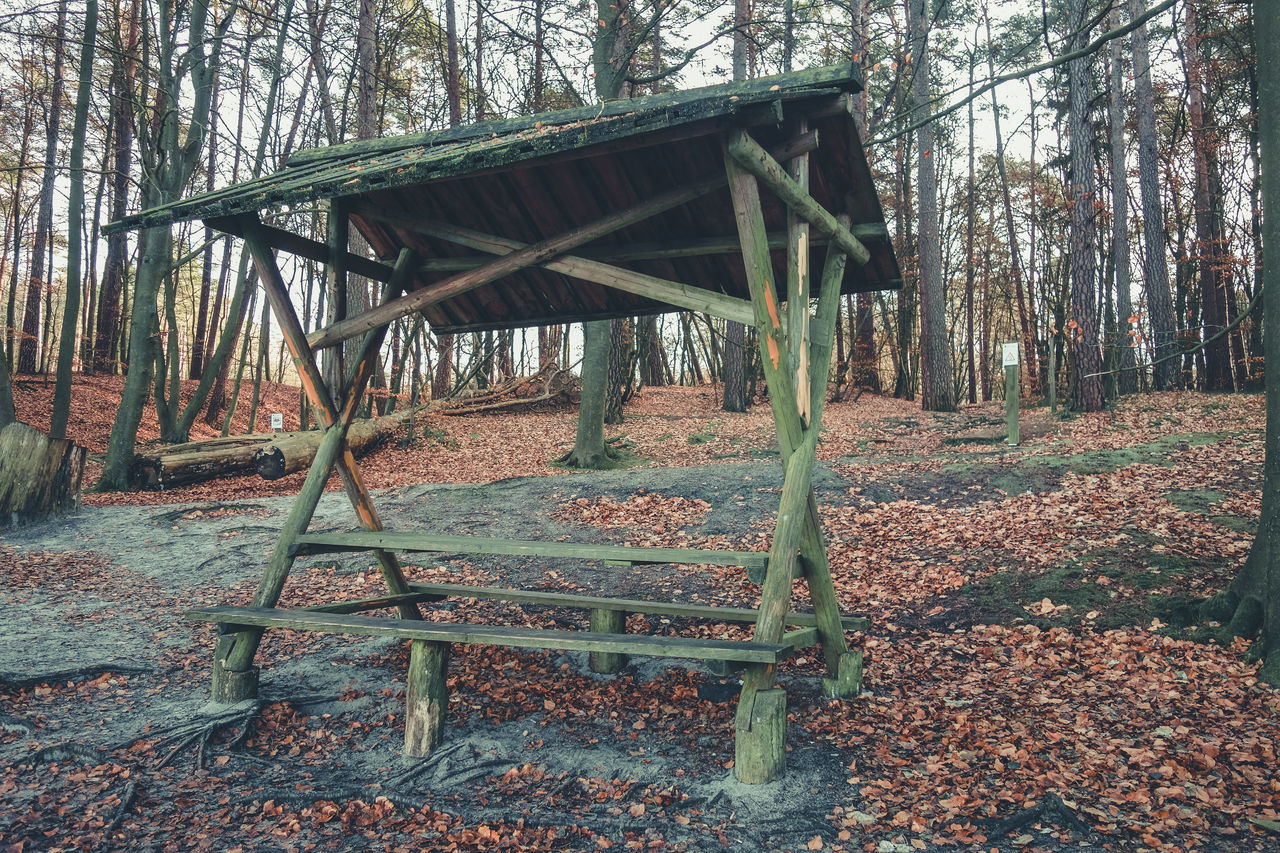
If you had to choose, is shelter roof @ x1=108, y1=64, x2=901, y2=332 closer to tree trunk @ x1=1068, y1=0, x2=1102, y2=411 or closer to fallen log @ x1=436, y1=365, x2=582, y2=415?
tree trunk @ x1=1068, y1=0, x2=1102, y2=411

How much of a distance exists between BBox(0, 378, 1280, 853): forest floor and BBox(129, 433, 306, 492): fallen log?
2940mm

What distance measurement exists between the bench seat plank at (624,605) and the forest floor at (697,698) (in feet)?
1.49

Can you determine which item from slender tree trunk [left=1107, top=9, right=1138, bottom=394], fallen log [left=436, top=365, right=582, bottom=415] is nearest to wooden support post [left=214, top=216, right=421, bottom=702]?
fallen log [left=436, top=365, right=582, bottom=415]

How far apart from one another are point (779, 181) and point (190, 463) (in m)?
11.5

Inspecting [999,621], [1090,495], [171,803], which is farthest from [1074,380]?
[171,803]

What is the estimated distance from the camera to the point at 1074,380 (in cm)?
1471

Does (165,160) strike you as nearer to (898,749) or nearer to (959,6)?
(898,749)

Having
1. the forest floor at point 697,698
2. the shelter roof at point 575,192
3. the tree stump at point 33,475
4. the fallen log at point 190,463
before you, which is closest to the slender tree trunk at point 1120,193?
the forest floor at point 697,698

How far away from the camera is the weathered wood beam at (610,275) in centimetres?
417

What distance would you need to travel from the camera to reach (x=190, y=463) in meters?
12.0

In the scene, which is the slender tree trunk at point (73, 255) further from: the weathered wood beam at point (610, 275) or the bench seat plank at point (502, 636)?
the bench seat plank at point (502, 636)

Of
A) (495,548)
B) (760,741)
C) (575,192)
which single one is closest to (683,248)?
(575,192)

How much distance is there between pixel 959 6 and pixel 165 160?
71.1 ft

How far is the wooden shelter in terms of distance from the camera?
3771mm
